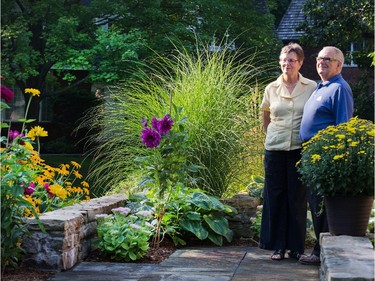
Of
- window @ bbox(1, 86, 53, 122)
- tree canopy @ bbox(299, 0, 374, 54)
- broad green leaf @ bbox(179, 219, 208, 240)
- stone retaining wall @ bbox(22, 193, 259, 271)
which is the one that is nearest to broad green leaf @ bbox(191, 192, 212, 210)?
broad green leaf @ bbox(179, 219, 208, 240)

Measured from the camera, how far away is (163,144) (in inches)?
296

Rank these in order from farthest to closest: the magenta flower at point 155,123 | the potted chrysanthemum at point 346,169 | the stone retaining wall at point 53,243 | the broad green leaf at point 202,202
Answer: the broad green leaf at point 202,202, the magenta flower at point 155,123, the stone retaining wall at point 53,243, the potted chrysanthemum at point 346,169

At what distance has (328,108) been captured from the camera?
6.57 metres

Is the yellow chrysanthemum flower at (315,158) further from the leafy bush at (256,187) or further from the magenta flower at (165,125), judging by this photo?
the leafy bush at (256,187)

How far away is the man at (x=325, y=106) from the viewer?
21.4 ft

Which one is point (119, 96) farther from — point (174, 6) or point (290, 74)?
point (174, 6)

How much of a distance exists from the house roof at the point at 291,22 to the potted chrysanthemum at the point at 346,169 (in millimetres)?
32995

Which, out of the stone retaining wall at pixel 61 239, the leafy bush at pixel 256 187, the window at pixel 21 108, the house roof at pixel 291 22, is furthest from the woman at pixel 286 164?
the house roof at pixel 291 22

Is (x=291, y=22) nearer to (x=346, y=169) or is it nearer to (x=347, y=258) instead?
(x=346, y=169)

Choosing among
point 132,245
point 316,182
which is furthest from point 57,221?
point 316,182

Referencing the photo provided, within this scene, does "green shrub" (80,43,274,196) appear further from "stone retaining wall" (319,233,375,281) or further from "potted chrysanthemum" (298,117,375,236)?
"stone retaining wall" (319,233,375,281)

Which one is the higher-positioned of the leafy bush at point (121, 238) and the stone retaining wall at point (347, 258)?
the stone retaining wall at point (347, 258)

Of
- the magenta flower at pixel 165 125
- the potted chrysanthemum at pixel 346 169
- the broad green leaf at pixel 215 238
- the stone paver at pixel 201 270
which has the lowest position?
the stone paver at pixel 201 270

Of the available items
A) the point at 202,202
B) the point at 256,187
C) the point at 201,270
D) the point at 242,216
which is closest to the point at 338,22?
the point at 256,187
